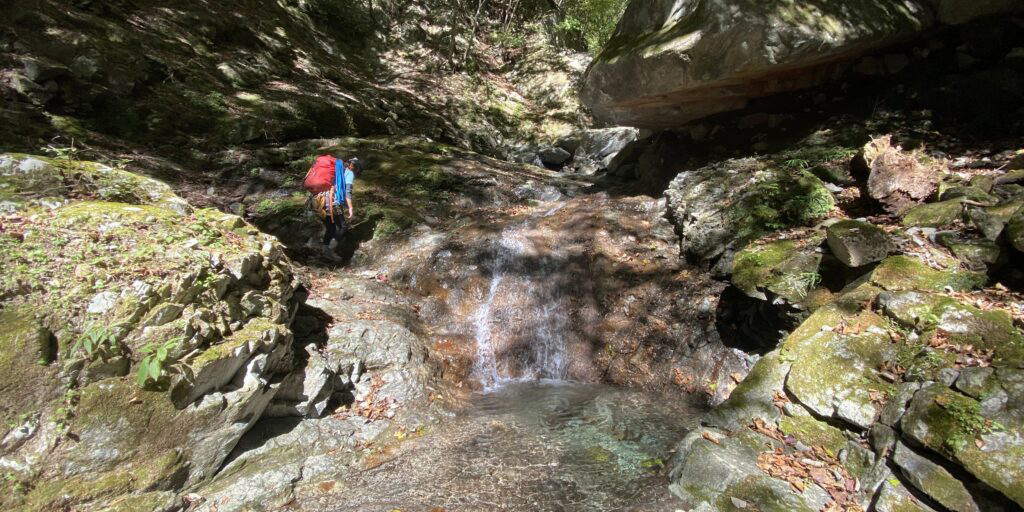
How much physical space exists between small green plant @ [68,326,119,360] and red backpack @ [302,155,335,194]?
480 cm

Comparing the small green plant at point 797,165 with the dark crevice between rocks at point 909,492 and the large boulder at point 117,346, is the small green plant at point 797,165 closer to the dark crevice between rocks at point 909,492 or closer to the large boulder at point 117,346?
the dark crevice between rocks at point 909,492

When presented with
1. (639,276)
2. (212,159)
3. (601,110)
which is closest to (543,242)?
(639,276)

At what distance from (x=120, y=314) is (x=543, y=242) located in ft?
21.9

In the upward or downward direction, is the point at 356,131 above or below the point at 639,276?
above

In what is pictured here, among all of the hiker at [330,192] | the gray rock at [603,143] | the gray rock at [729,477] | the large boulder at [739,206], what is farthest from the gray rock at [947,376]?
the gray rock at [603,143]

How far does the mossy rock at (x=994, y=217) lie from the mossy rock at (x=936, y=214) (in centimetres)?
24

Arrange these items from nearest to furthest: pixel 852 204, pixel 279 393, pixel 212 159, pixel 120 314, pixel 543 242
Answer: pixel 120 314, pixel 279 393, pixel 852 204, pixel 543 242, pixel 212 159

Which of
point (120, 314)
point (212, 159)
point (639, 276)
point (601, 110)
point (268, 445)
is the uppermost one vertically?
point (601, 110)

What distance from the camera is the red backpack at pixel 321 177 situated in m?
8.17

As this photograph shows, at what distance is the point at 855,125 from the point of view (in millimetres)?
8211

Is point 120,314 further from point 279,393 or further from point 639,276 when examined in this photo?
point 639,276

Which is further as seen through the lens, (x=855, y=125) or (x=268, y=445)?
(x=855, y=125)

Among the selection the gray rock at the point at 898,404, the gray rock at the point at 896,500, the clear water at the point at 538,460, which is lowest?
the clear water at the point at 538,460

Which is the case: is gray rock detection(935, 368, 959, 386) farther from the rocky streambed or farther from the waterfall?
the waterfall
